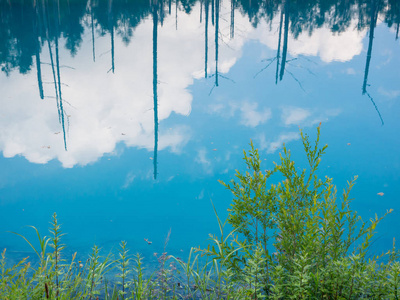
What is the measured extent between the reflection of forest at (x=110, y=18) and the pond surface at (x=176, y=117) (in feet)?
0.90

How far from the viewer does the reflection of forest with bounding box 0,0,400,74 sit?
74.6 ft

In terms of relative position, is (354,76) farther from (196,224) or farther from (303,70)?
(196,224)

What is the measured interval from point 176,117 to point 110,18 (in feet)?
78.0

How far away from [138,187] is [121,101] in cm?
630

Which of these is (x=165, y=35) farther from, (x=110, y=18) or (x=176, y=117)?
(x=176, y=117)

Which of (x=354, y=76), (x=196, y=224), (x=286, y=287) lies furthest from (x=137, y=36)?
(x=286, y=287)

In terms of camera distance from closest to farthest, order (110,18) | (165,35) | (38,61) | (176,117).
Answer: (176,117) < (38,61) < (165,35) < (110,18)

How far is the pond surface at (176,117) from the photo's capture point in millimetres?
7172

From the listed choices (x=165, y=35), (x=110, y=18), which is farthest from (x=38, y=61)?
(x=110, y=18)

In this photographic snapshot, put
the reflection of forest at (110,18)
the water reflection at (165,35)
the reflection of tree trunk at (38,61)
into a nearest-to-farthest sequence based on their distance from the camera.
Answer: the water reflection at (165,35)
the reflection of tree trunk at (38,61)
the reflection of forest at (110,18)

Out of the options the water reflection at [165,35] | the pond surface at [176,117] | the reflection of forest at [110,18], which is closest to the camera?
the pond surface at [176,117]

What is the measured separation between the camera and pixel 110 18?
1270 inches

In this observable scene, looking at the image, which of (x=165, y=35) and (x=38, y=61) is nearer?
(x=38, y=61)

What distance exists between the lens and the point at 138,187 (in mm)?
8195
